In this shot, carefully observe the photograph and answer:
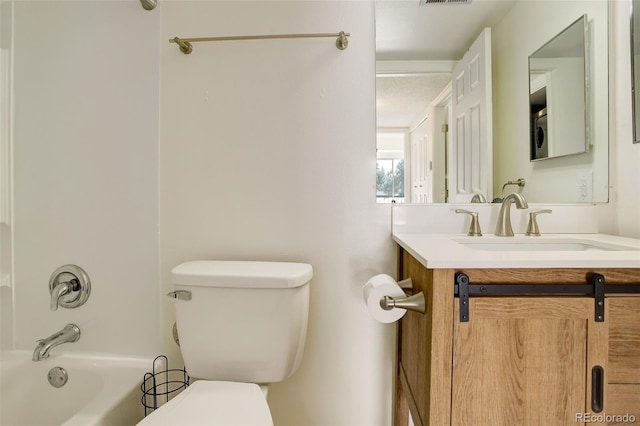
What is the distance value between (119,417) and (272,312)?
595mm

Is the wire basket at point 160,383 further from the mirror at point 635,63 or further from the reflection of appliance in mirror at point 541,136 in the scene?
the mirror at point 635,63

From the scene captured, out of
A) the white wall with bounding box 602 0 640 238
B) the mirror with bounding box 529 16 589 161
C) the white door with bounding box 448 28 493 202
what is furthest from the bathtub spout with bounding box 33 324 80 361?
the white wall with bounding box 602 0 640 238

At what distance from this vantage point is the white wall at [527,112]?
48.3 inches

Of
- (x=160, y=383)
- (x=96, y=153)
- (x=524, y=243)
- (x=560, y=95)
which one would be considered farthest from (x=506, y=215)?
(x=96, y=153)

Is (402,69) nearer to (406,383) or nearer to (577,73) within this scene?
(577,73)

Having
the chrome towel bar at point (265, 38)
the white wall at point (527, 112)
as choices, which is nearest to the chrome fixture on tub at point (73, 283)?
the chrome towel bar at point (265, 38)

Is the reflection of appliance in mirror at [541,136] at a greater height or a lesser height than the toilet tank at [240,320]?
greater

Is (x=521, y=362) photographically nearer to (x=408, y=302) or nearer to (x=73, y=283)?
(x=408, y=302)

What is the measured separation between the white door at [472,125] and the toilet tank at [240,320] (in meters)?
0.73

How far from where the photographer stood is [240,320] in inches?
41.3

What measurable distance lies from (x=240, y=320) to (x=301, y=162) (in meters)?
0.62

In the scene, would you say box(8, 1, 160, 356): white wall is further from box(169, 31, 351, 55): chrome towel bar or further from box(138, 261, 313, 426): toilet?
box(138, 261, 313, 426): toilet

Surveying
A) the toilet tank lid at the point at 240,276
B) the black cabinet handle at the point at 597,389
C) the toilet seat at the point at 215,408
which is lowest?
the toilet seat at the point at 215,408

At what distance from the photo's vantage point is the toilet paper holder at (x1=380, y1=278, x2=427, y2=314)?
0.83m
